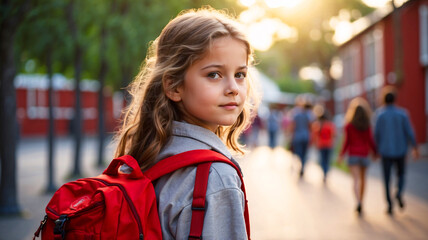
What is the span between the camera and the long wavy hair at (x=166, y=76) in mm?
1814

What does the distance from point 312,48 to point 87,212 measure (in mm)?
34320

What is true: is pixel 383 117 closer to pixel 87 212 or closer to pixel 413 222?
pixel 413 222

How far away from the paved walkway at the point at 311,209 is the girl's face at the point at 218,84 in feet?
10.1

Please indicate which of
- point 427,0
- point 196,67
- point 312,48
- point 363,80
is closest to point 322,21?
point 312,48

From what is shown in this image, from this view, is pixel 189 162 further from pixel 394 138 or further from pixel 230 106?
pixel 394 138

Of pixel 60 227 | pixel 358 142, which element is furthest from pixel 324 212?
pixel 60 227

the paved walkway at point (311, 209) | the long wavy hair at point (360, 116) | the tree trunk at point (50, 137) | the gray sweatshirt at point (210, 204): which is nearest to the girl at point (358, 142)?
the long wavy hair at point (360, 116)

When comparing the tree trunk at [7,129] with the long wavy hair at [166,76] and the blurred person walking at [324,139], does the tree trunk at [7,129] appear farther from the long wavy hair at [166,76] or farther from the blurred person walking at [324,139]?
the blurred person walking at [324,139]

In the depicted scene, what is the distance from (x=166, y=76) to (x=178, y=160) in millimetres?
368

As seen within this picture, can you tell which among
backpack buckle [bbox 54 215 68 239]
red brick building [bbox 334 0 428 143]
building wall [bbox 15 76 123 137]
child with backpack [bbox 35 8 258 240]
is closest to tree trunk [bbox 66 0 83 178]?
child with backpack [bbox 35 8 258 240]

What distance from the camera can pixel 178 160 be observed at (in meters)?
1.69

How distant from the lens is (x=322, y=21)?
32.0m

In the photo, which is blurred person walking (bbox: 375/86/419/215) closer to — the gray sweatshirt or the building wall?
the gray sweatshirt

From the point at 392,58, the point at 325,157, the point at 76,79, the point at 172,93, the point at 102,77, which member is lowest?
the point at 325,157
